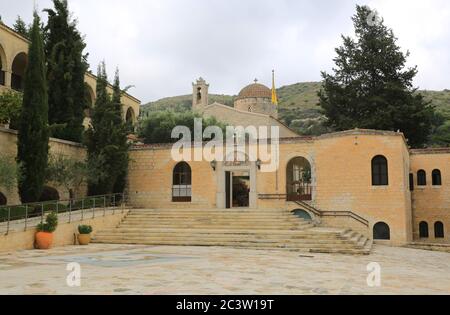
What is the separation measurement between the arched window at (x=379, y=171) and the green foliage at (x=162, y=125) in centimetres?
1971

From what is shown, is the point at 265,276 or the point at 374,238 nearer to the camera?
the point at 265,276

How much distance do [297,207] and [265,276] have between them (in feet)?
42.8

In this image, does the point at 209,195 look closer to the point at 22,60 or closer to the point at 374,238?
the point at 374,238

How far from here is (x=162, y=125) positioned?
1474 inches

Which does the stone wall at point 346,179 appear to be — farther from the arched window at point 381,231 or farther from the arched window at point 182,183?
the arched window at point 182,183

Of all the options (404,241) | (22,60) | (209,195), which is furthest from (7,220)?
(404,241)

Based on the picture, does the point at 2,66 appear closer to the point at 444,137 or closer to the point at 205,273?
the point at 205,273

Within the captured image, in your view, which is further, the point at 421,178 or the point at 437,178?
the point at 421,178

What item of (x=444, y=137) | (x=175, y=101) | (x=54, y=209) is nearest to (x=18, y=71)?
(x=54, y=209)

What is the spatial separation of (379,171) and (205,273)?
14.3 m

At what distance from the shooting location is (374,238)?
21.8m

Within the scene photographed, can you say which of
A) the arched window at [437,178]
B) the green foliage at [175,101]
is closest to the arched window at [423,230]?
the arched window at [437,178]

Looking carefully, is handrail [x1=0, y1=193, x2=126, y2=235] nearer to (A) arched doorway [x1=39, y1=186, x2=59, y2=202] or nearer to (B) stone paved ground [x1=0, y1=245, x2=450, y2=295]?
(B) stone paved ground [x1=0, y1=245, x2=450, y2=295]

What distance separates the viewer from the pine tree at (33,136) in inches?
720
